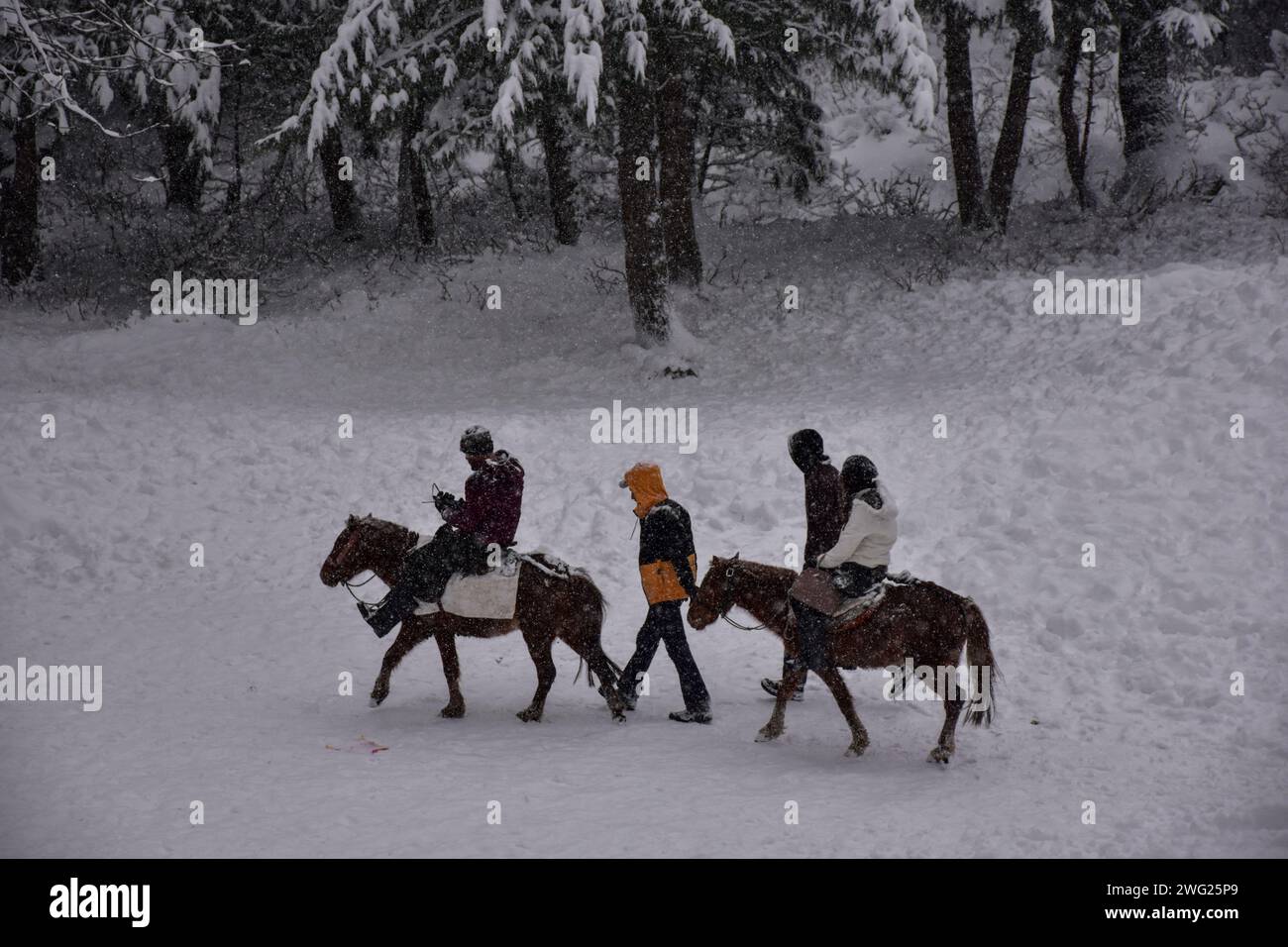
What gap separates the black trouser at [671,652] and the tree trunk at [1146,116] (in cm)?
1552

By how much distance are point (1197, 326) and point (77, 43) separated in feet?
54.7

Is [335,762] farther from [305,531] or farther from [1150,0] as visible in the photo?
[1150,0]

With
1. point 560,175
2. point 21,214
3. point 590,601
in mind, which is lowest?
point 590,601

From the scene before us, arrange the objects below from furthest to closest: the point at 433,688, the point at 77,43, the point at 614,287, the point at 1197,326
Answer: the point at 614,287 < the point at 77,43 < the point at 1197,326 < the point at 433,688

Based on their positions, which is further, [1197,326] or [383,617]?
[1197,326]

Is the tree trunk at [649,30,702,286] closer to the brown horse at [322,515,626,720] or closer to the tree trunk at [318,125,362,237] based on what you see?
the tree trunk at [318,125,362,237]

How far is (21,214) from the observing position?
69.5 ft

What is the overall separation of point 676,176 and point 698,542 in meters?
8.37

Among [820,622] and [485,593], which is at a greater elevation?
[485,593]

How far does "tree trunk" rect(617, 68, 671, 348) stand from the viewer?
53.0 ft

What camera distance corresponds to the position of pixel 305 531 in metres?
12.5

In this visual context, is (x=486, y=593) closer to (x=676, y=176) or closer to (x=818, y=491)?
(x=818, y=491)

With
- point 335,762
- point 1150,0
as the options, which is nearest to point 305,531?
point 335,762

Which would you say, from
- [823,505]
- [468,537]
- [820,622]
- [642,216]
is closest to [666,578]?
[820,622]
